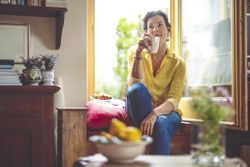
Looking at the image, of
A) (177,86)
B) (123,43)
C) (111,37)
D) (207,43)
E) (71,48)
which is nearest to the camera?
(177,86)

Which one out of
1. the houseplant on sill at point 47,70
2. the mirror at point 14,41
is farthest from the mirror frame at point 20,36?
the houseplant on sill at point 47,70

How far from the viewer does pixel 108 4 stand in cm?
430

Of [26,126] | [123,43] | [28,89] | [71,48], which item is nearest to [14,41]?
[71,48]

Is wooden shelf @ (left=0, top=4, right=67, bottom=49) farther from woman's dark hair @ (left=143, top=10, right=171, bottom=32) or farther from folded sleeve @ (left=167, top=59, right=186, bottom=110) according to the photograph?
folded sleeve @ (left=167, top=59, right=186, bottom=110)

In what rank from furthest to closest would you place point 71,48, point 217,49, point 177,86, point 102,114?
1. point 217,49
2. point 71,48
3. point 177,86
4. point 102,114

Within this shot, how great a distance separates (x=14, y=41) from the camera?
270 centimetres

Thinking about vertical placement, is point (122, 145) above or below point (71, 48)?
below

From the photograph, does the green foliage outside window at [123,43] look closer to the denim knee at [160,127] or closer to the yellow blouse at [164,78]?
the yellow blouse at [164,78]

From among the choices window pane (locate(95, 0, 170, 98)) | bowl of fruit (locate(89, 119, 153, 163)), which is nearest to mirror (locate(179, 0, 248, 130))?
window pane (locate(95, 0, 170, 98))

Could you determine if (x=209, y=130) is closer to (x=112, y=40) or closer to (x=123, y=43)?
(x=112, y=40)

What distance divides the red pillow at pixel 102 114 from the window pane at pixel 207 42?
30.2 inches

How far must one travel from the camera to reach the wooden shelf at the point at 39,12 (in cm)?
248

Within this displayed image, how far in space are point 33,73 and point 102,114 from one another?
0.50m

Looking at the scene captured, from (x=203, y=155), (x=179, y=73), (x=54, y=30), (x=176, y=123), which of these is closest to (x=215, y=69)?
(x=179, y=73)
